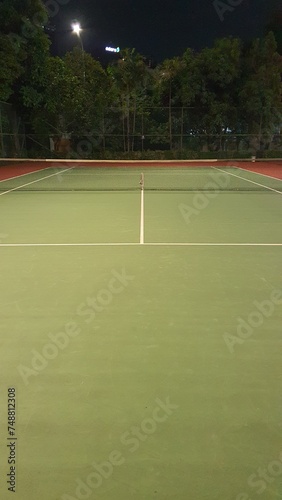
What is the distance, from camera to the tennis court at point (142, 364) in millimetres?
2588

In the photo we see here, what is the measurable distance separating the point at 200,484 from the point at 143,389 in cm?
95

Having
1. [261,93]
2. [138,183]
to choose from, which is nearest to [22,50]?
[138,183]

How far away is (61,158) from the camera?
1229 inches

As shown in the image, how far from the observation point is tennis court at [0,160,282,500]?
2588 millimetres

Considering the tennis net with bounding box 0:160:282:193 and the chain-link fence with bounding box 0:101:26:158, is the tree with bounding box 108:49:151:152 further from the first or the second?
the tennis net with bounding box 0:160:282:193

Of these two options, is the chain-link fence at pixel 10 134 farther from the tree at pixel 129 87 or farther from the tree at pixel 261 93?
the tree at pixel 261 93

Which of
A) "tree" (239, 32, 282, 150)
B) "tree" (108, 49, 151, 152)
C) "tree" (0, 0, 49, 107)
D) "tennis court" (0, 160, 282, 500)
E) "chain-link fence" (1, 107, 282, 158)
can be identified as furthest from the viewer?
"tree" (239, 32, 282, 150)

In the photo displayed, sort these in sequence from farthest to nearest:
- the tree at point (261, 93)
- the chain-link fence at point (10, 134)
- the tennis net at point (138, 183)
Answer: the tree at point (261, 93)
the chain-link fence at point (10, 134)
the tennis net at point (138, 183)

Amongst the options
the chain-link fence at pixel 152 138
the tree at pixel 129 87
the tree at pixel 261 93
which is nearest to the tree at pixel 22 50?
the chain-link fence at pixel 152 138

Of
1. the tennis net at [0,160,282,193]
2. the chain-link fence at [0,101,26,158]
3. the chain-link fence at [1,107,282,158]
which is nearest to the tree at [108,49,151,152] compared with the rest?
the chain-link fence at [1,107,282,158]

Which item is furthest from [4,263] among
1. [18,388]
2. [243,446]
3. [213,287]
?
[243,446]

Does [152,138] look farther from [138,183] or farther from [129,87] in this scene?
[138,183]

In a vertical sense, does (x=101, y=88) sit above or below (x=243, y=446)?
above

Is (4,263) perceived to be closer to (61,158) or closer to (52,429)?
(52,429)
